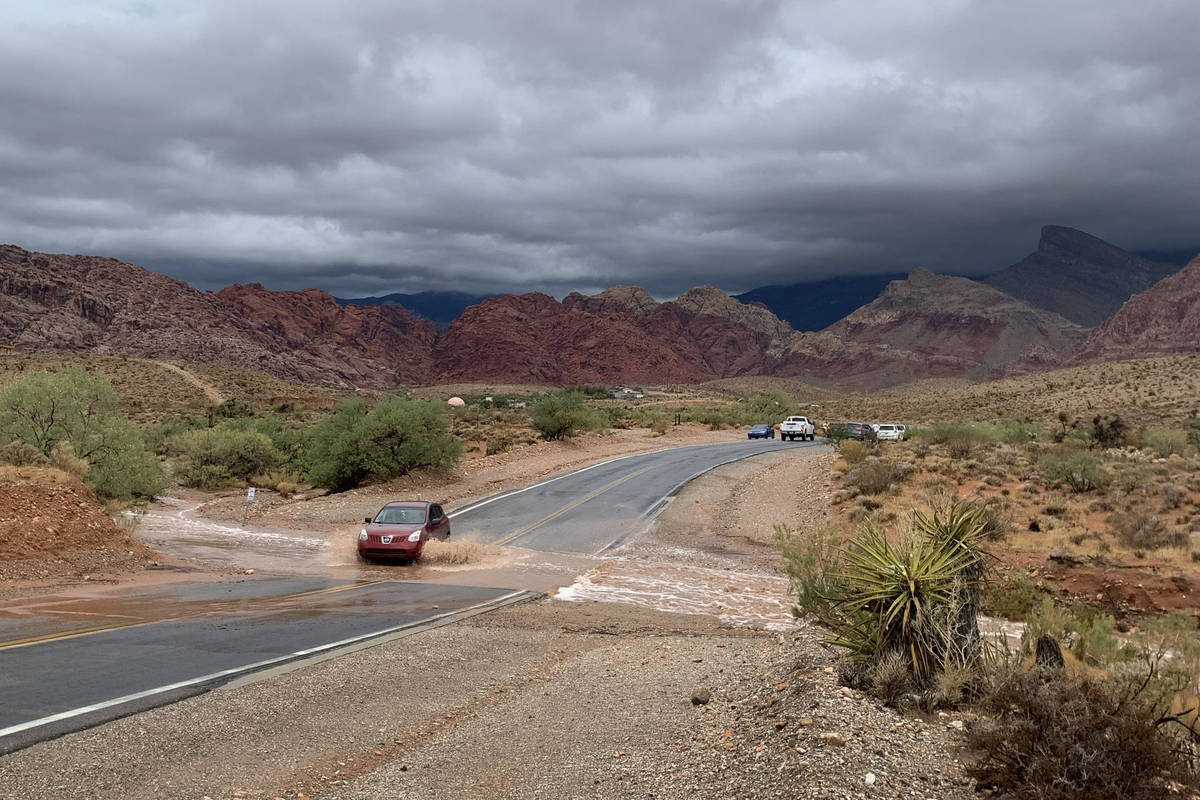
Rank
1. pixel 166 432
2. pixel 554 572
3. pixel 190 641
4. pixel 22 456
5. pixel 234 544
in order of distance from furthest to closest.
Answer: pixel 166 432, pixel 234 544, pixel 22 456, pixel 554 572, pixel 190 641

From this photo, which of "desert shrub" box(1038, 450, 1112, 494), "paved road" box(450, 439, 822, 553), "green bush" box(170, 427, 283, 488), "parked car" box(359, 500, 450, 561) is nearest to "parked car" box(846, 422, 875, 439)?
"paved road" box(450, 439, 822, 553)

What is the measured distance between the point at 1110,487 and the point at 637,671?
21.7m

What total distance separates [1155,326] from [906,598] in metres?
192

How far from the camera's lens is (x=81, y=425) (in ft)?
92.8

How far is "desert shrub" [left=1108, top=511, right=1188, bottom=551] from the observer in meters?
18.7

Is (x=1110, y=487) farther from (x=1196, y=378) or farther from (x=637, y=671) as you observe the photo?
(x=1196, y=378)

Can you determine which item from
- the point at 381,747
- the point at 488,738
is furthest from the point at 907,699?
the point at 381,747

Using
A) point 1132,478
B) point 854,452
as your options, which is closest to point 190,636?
point 1132,478

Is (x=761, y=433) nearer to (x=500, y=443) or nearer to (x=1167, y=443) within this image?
(x=500, y=443)

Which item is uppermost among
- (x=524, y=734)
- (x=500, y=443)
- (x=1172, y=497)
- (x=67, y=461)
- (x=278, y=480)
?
(x=67, y=461)

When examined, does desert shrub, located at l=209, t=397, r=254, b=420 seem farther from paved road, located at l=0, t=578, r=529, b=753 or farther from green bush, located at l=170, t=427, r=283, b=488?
paved road, located at l=0, t=578, r=529, b=753

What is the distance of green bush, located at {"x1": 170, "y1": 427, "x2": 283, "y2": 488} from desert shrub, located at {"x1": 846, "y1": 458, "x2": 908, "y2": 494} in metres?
27.0

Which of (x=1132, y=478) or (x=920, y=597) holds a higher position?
(x=920, y=597)

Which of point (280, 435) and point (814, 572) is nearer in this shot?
point (814, 572)
